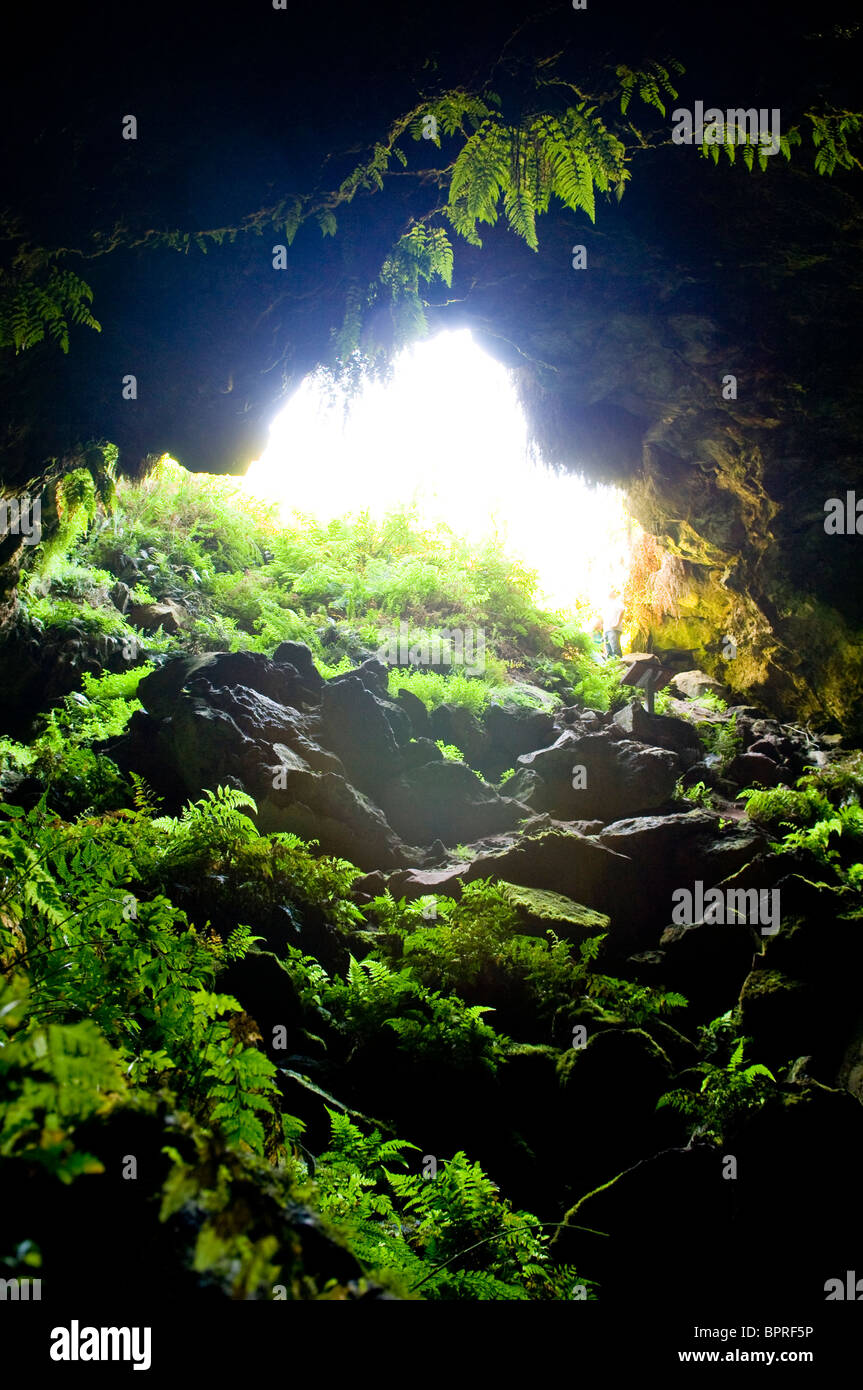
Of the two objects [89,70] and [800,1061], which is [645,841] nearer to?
[800,1061]

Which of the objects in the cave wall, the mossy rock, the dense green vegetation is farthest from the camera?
the mossy rock

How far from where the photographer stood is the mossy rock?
5.78 metres

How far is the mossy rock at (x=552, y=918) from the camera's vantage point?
5.78 metres

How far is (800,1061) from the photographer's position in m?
4.37

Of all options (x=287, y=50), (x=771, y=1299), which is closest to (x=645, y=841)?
(x=771, y=1299)

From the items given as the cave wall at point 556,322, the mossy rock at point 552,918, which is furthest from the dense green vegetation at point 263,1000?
the cave wall at point 556,322

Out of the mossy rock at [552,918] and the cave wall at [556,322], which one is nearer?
the cave wall at [556,322]

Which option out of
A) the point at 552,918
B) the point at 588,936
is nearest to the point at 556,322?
the point at 552,918

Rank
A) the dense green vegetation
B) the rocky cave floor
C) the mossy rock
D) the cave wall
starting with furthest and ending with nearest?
the mossy rock < the cave wall < the rocky cave floor < the dense green vegetation

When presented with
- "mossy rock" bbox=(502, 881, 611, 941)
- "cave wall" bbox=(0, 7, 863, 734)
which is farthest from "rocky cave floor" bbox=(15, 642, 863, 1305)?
"cave wall" bbox=(0, 7, 863, 734)

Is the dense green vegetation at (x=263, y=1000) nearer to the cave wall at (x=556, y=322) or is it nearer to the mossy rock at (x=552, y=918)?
the mossy rock at (x=552, y=918)

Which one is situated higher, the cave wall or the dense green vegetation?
the cave wall

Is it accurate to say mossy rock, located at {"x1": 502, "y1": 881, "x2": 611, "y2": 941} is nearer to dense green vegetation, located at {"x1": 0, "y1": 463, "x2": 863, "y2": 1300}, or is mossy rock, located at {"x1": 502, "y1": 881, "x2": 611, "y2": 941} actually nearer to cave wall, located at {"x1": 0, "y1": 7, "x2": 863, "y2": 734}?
dense green vegetation, located at {"x1": 0, "y1": 463, "x2": 863, "y2": 1300}
